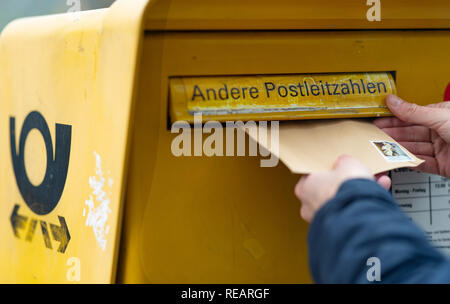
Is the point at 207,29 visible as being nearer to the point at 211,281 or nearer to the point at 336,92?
the point at 336,92

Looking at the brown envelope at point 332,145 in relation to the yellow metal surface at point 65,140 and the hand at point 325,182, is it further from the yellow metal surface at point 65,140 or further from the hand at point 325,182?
the yellow metal surface at point 65,140

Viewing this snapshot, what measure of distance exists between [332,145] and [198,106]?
0.30m

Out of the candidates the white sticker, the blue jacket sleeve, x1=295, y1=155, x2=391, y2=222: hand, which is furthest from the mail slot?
the blue jacket sleeve

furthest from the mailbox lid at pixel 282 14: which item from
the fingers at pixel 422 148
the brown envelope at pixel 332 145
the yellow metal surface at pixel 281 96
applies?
the fingers at pixel 422 148

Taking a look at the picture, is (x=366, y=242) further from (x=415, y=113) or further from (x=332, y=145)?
(x=415, y=113)

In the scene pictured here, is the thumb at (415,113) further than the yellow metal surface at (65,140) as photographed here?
Yes

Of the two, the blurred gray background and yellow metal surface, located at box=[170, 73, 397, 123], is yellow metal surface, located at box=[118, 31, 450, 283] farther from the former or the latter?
the blurred gray background

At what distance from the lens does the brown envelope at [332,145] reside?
1229mm

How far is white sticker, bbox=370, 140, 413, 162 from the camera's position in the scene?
131 cm

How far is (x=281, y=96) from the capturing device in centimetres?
137

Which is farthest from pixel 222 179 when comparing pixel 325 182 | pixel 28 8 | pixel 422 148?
pixel 28 8

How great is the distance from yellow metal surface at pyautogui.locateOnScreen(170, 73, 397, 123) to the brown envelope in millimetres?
30

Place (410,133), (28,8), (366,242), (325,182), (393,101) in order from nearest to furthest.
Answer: (366,242)
(325,182)
(393,101)
(410,133)
(28,8)

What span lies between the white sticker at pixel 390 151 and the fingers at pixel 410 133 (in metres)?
0.16
